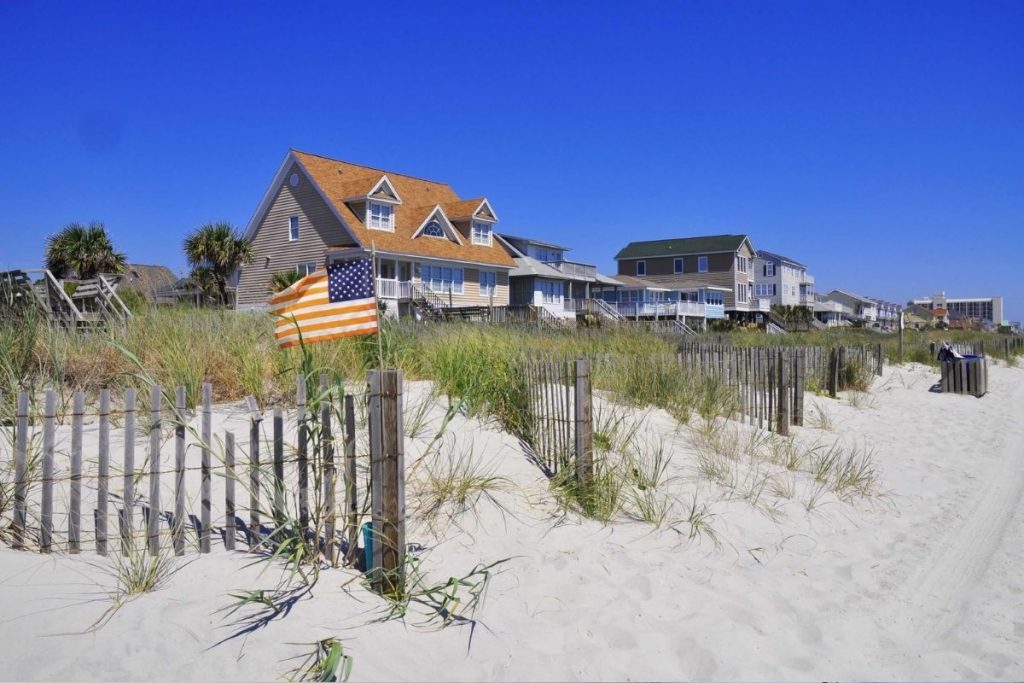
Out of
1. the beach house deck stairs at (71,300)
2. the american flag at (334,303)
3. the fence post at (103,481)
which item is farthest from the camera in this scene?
the beach house deck stairs at (71,300)

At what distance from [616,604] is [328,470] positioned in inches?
81.5

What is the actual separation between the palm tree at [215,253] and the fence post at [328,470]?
31722 mm

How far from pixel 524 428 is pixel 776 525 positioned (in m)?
2.55

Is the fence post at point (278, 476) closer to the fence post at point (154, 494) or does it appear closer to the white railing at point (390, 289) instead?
the fence post at point (154, 494)

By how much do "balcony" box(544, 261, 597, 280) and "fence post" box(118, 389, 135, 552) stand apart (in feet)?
153

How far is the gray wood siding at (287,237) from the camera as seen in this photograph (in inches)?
1405

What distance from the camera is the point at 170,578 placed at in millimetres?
4242

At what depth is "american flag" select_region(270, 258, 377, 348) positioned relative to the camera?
5.22 m

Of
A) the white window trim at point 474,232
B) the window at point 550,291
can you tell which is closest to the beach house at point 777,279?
the window at point 550,291

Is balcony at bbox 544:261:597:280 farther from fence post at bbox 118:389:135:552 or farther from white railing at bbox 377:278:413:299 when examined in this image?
fence post at bbox 118:389:135:552

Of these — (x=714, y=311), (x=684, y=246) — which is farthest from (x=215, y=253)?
(x=684, y=246)

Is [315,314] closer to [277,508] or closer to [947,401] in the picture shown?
[277,508]

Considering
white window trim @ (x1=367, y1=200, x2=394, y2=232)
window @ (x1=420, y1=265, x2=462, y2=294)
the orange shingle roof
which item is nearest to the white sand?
the orange shingle roof

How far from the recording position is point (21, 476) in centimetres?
451
